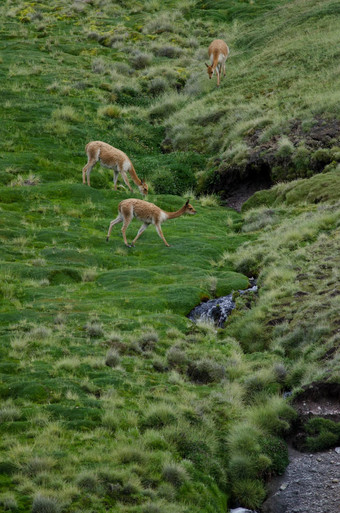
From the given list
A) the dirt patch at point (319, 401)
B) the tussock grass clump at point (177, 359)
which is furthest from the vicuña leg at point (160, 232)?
the dirt patch at point (319, 401)

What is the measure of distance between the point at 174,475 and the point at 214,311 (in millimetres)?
8364

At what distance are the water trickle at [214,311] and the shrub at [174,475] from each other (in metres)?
7.64

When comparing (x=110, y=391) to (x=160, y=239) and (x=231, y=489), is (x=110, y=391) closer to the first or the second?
(x=231, y=489)

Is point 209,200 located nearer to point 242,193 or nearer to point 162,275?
point 242,193

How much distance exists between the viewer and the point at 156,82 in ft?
143

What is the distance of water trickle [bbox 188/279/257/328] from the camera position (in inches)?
692

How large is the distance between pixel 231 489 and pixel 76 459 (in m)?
2.75

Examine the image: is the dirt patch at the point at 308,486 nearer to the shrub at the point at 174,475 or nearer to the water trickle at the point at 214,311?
the shrub at the point at 174,475

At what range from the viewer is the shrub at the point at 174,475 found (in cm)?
972

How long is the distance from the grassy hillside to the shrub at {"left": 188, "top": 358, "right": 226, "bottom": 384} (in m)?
0.03

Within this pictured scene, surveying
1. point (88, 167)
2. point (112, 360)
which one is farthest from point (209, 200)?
point (112, 360)

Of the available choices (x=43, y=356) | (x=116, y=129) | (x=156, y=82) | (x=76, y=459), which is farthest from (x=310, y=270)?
(x=156, y=82)

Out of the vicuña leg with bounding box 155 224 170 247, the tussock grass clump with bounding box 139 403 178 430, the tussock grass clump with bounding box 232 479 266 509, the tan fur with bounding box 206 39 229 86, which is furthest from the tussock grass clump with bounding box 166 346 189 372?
the tan fur with bounding box 206 39 229 86

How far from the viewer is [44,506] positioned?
8.28 meters
